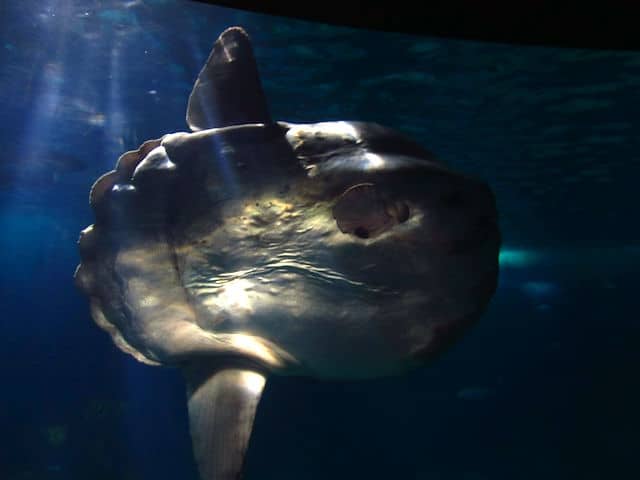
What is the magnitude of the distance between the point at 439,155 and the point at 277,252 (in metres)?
12.1

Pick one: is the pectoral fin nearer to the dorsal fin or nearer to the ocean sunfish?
the ocean sunfish

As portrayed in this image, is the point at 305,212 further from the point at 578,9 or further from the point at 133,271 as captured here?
the point at 578,9

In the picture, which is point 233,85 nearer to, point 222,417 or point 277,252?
point 277,252

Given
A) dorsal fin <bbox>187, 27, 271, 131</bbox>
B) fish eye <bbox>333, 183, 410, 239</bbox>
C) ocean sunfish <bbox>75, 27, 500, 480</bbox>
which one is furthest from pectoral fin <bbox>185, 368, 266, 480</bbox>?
dorsal fin <bbox>187, 27, 271, 131</bbox>

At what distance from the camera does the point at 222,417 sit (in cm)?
237

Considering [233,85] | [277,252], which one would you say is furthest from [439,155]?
[277,252]

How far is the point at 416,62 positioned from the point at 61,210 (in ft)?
79.5

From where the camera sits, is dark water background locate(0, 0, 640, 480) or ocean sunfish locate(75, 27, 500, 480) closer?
ocean sunfish locate(75, 27, 500, 480)

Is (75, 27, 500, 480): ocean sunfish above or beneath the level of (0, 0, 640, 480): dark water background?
above

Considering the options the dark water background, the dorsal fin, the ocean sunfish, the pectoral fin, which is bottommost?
the dark water background

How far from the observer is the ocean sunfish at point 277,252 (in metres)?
2.36

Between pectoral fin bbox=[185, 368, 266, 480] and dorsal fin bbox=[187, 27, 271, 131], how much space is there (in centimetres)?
162

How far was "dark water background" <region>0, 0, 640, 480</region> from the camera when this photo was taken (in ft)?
27.9

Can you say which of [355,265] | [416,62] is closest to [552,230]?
[416,62]
